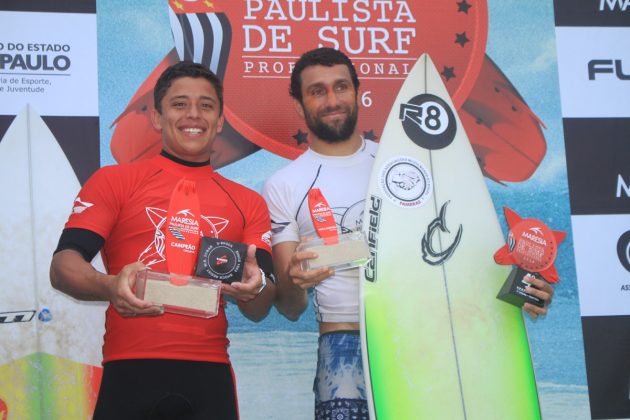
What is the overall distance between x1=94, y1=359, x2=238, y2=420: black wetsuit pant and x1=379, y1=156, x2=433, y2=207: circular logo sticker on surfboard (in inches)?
36.9

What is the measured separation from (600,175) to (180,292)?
2.01 meters

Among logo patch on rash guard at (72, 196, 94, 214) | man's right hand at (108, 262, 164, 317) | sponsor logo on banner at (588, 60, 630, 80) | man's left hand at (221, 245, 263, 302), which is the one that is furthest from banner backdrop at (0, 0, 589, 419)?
man's right hand at (108, 262, 164, 317)

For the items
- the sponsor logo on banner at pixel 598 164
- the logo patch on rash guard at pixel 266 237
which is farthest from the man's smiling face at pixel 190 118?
the sponsor logo on banner at pixel 598 164

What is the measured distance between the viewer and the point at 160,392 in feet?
5.56

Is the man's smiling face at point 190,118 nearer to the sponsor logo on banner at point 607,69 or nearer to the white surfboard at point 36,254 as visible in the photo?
the white surfboard at point 36,254

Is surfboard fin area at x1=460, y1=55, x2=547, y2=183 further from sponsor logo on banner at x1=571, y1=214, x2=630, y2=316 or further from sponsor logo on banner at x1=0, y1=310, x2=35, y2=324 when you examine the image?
sponsor logo on banner at x1=0, y1=310, x2=35, y2=324

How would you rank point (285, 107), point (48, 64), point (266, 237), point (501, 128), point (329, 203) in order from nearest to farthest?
1. point (266, 237)
2. point (329, 203)
3. point (48, 64)
4. point (285, 107)
5. point (501, 128)

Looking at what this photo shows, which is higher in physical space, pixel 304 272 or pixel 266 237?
pixel 266 237

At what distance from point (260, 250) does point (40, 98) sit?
125cm

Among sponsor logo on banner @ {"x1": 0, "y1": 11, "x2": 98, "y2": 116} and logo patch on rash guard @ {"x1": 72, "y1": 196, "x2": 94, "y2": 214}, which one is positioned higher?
sponsor logo on banner @ {"x1": 0, "y1": 11, "x2": 98, "y2": 116}

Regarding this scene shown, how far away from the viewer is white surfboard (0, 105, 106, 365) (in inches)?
99.1

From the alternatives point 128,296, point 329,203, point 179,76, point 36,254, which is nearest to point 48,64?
point 36,254

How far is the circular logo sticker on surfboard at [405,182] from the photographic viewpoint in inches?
94.3

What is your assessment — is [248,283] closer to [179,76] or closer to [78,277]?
[78,277]
